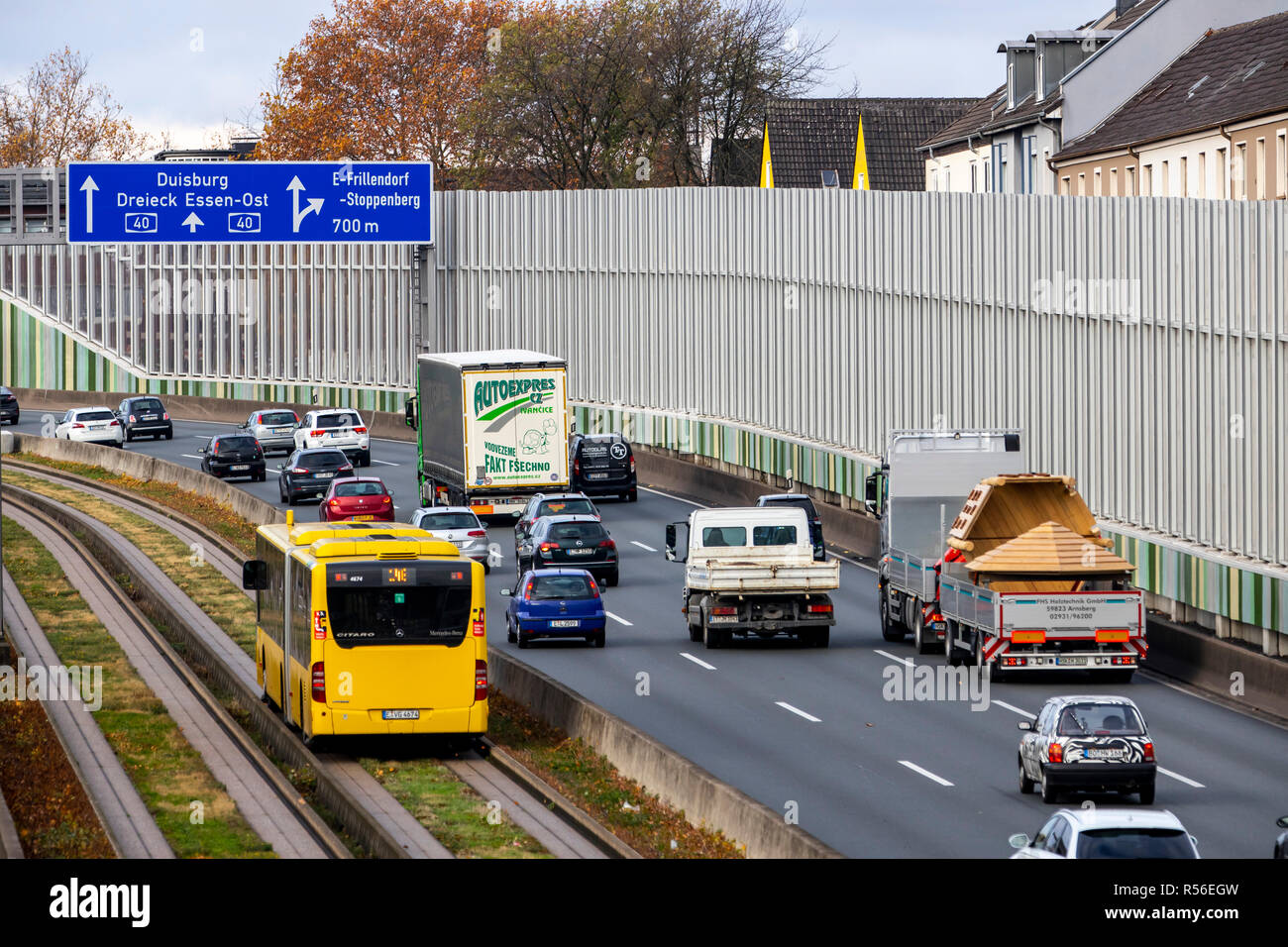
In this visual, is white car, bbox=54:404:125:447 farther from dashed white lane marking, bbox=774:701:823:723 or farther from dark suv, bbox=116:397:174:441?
dashed white lane marking, bbox=774:701:823:723

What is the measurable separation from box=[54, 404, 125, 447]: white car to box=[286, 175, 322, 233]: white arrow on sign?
16861 millimetres

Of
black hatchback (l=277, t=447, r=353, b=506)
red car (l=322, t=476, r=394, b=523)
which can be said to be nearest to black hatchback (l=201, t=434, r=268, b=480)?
black hatchback (l=277, t=447, r=353, b=506)

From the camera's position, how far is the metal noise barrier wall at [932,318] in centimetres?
3422

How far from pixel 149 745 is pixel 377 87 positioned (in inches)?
3576

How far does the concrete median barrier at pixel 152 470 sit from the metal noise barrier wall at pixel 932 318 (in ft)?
43.2

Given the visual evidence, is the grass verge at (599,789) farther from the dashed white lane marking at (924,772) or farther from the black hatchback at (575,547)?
the black hatchback at (575,547)

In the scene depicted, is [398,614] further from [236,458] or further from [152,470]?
[152,470]

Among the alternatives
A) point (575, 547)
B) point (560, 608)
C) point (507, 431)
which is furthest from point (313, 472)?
point (560, 608)

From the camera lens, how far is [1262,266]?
32.8 m

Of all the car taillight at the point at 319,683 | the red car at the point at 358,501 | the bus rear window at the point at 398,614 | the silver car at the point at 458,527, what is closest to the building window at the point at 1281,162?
the silver car at the point at 458,527

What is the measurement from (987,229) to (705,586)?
1329 cm

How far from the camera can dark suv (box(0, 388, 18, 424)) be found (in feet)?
283
